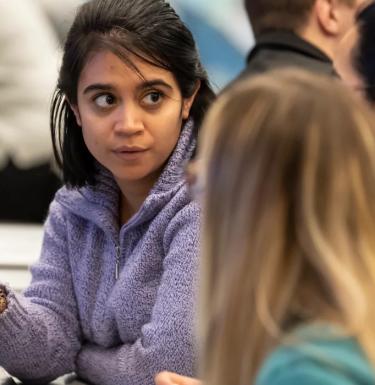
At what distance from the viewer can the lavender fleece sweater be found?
1210mm

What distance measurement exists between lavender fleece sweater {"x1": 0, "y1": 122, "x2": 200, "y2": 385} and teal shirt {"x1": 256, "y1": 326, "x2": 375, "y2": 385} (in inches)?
21.0

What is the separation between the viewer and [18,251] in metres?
2.02

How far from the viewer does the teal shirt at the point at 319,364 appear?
64cm

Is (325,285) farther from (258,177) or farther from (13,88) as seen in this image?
(13,88)

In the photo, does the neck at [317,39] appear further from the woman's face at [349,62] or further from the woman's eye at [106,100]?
the woman's eye at [106,100]

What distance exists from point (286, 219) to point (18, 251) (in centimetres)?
141

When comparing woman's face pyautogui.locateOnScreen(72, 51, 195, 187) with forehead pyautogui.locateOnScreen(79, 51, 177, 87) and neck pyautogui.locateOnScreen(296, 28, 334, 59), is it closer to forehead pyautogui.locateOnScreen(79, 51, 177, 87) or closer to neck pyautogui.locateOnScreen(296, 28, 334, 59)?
forehead pyautogui.locateOnScreen(79, 51, 177, 87)

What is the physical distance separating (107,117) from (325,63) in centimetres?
37

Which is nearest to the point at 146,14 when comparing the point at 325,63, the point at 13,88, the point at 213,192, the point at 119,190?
the point at 119,190

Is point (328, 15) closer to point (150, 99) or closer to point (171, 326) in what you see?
point (150, 99)

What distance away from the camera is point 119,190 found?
137cm

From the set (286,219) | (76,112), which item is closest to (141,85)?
(76,112)

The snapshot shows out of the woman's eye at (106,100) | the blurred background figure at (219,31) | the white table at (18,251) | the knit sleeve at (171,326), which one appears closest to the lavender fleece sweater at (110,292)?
the knit sleeve at (171,326)

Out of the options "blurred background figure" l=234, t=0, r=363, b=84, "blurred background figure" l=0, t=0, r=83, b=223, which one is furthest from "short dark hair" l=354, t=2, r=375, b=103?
"blurred background figure" l=0, t=0, r=83, b=223
